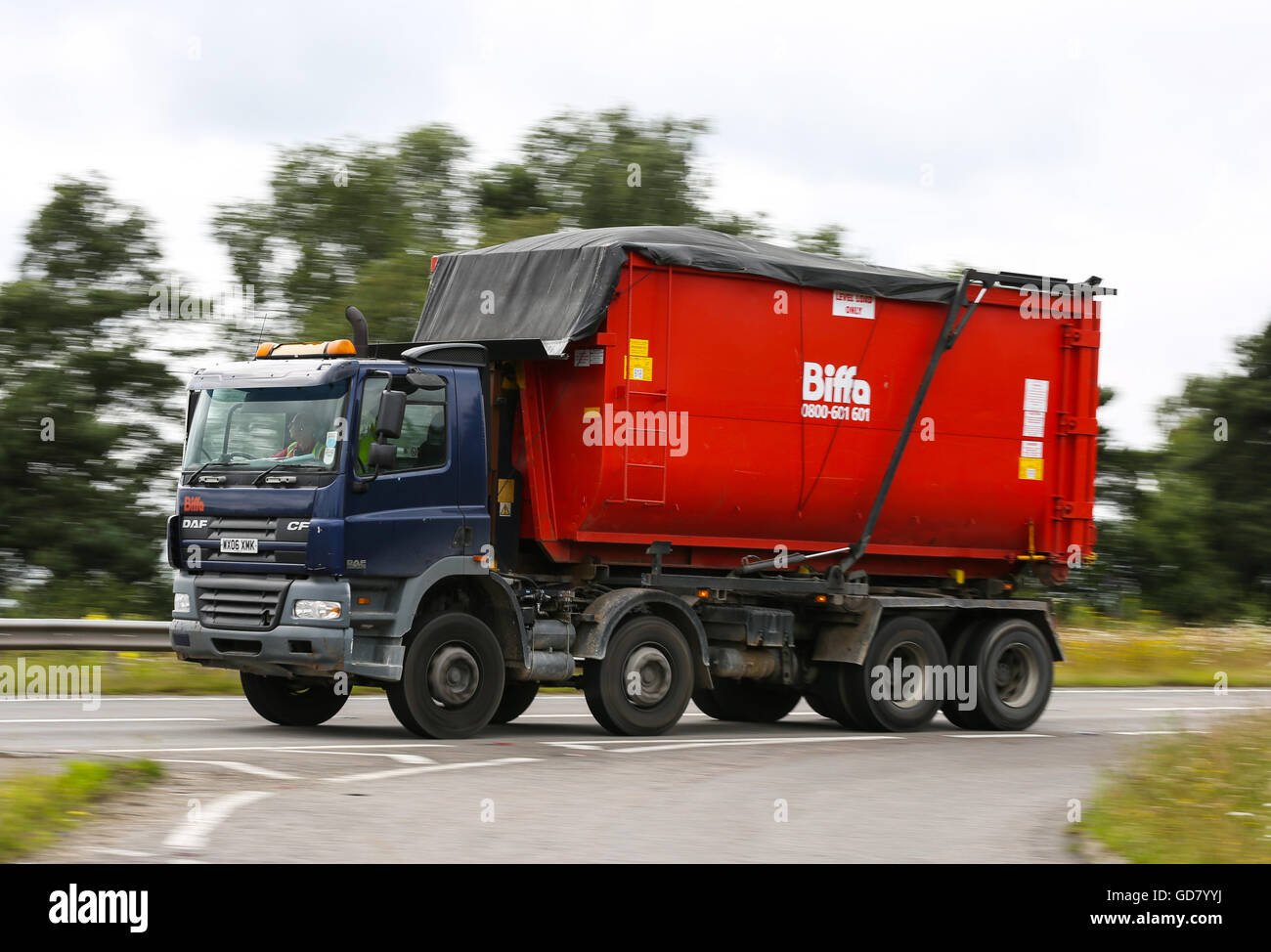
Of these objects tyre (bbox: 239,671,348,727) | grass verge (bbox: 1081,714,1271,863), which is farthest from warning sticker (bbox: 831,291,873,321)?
tyre (bbox: 239,671,348,727)

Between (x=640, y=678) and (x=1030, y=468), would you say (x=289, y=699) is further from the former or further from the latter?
(x=1030, y=468)

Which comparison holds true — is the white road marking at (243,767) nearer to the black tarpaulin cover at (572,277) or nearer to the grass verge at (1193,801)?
the black tarpaulin cover at (572,277)

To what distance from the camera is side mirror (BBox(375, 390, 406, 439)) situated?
41.9ft

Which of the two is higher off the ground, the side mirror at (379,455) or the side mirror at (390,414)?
the side mirror at (390,414)

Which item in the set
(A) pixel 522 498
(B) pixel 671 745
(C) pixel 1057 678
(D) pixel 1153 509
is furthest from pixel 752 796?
(D) pixel 1153 509

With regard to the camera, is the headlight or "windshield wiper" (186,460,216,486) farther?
"windshield wiper" (186,460,216,486)

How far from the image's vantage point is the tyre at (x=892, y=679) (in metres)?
16.1

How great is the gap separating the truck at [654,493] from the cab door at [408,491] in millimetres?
22

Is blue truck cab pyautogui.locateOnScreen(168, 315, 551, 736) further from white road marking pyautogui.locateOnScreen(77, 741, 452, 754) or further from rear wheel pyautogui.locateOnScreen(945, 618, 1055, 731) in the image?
rear wheel pyautogui.locateOnScreen(945, 618, 1055, 731)

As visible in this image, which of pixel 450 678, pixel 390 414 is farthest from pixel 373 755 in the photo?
pixel 390 414

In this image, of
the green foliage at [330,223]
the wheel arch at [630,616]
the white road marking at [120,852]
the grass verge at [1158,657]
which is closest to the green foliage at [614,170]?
the green foliage at [330,223]

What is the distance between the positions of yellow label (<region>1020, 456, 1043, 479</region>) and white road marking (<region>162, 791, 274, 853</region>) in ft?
30.8

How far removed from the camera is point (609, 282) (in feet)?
45.2
